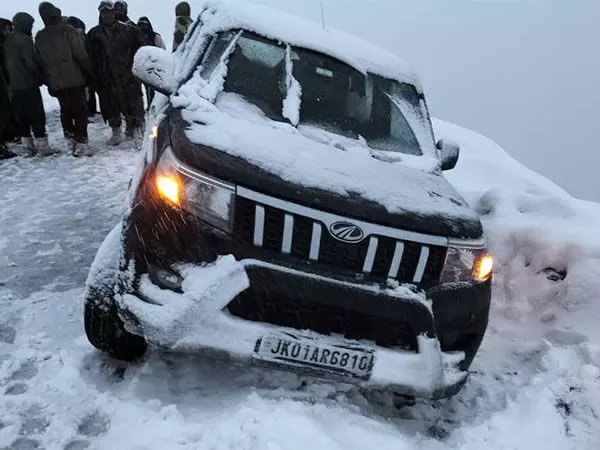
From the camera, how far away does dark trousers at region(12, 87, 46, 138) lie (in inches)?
306

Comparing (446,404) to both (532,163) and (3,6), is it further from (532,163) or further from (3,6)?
(532,163)

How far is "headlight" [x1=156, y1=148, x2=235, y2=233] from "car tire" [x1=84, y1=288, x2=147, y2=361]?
0.72 meters

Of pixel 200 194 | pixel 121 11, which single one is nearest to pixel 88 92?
pixel 121 11

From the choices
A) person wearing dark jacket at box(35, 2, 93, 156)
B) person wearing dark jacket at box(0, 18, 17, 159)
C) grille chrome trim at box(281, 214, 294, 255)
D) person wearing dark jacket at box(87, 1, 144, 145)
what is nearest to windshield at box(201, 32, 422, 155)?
grille chrome trim at box(281, 214, 294, 255)

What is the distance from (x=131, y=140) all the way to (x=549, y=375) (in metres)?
7.57

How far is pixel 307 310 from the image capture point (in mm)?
2723

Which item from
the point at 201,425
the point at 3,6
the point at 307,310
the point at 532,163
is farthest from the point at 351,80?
the point at 532,163

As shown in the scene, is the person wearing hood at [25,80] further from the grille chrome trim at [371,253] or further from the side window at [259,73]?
the grille chrome trim at [371,253]

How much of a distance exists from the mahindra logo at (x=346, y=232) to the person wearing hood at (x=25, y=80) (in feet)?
21.2

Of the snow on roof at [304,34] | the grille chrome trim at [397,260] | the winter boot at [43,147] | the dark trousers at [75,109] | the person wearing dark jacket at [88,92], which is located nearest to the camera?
the grille chrome trim at [397,260]

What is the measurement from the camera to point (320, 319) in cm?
275

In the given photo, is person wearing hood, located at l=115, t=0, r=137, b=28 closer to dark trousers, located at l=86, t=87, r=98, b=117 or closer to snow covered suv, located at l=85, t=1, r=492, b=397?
dark trousers, located at l=86, t=87, r=98, b=117

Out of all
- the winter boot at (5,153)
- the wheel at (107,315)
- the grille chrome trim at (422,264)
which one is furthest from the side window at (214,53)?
the winter boot at (5,153)

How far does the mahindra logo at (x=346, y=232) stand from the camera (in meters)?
2.71
